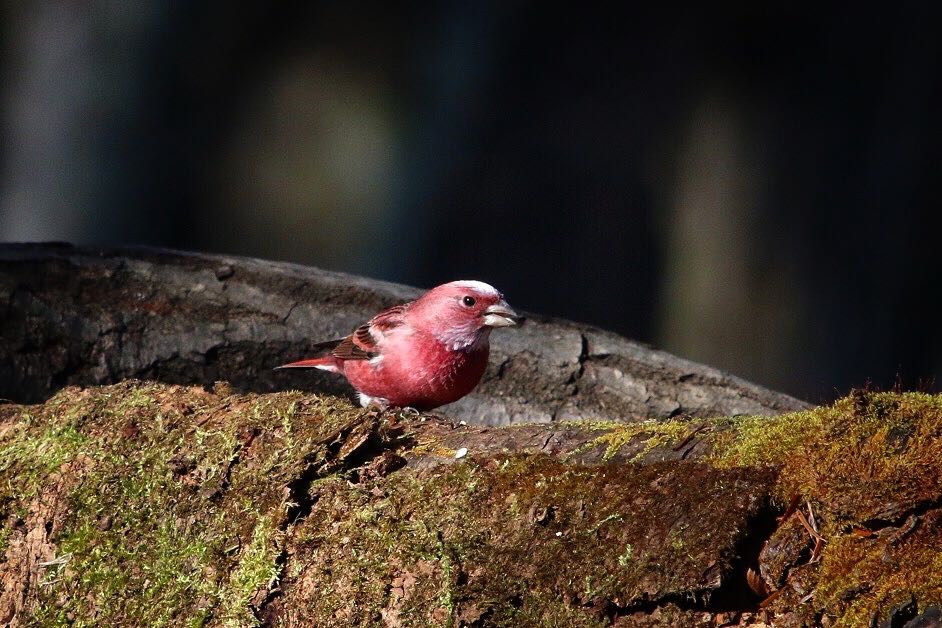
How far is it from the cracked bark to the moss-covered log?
3.36 feet

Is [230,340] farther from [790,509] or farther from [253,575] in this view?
[790,509]

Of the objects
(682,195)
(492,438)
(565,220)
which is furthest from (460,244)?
(492,438)

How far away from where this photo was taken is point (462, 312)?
3719 mm

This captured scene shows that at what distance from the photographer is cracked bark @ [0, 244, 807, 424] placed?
11.1 feet

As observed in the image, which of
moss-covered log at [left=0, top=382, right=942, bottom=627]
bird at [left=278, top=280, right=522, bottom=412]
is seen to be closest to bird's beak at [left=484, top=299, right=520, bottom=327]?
bird at [left=278, top=280, right=522, bottom=412]

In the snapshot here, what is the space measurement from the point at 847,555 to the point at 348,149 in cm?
489

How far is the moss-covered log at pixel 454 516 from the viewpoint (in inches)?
68.8

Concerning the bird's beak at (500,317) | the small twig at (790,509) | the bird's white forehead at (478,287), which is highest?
the bird's white forehead at (478,287)

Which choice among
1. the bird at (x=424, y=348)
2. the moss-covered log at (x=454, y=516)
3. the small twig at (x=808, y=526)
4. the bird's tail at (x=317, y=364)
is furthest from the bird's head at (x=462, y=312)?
the small twig at (x=808, y=526)

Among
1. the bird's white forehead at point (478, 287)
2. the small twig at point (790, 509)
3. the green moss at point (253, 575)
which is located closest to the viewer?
the small twig at point (790, 509)

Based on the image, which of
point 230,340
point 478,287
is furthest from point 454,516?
point 478,287

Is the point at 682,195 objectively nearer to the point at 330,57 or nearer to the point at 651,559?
the point at 330,57

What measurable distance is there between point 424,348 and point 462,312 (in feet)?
0.58

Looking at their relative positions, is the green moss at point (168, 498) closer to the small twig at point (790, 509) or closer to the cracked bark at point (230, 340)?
the small twig at point (790, 509)
